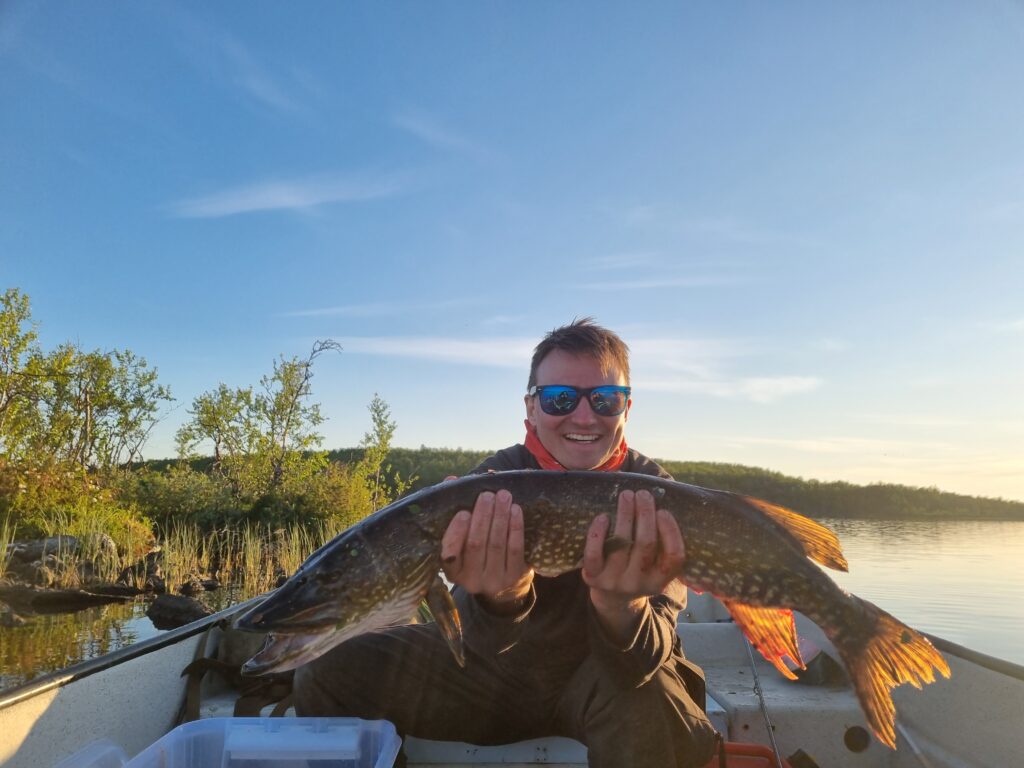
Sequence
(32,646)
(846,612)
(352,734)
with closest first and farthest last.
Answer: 1. (846,612)
2. (352,734)
3. (32,646)

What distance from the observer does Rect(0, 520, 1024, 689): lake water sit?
8117mm

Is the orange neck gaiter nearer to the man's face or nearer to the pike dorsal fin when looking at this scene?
the man's face

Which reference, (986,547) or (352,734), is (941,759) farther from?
(986,547)

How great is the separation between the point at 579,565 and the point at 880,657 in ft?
3.38

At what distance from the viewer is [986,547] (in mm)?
22219

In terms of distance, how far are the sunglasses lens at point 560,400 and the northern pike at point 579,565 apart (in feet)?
2.52

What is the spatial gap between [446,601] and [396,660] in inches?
22.7

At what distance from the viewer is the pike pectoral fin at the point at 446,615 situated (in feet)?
7.64

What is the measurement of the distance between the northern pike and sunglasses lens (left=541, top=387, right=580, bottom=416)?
0.77 metres

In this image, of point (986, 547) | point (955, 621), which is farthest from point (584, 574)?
point (986, 547)

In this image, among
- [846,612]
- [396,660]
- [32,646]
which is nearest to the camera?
[846,612]

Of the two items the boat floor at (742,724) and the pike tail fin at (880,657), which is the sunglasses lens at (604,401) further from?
the boat floor at (742,724)

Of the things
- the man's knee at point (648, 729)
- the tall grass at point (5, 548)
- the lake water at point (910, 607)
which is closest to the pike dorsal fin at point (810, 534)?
the man's knee at point (648, 729)

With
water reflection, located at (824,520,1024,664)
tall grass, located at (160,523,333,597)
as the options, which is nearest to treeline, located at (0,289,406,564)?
tall grass, located at (160,523,333,597)
